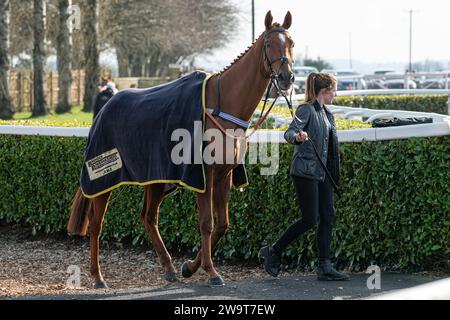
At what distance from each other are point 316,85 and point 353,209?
1.09 m

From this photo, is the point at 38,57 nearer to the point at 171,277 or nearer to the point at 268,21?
the point at 171,277

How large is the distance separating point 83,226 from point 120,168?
80 cm

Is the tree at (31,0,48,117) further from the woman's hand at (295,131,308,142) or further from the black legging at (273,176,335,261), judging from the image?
the woman's hand at (295,131,308,142)

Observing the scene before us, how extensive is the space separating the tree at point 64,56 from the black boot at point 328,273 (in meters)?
26.8

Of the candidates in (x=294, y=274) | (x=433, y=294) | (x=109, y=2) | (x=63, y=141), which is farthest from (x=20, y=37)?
(x=433, y=294)

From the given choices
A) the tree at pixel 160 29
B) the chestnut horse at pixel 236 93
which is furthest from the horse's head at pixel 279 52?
the tree at pixel 160 29

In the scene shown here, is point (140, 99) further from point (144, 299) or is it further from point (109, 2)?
point (109, 2)

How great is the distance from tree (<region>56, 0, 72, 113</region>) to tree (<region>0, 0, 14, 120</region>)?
8.93 ft

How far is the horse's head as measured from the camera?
22.8 feet

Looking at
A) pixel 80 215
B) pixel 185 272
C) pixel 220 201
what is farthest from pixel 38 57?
pixel 220 201

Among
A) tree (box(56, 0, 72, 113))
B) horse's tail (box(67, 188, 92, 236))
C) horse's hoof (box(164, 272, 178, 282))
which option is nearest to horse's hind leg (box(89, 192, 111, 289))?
horse's tail (box(67, 188, 92, 236))

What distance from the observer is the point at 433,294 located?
2.72 m

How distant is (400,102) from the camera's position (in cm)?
2473
